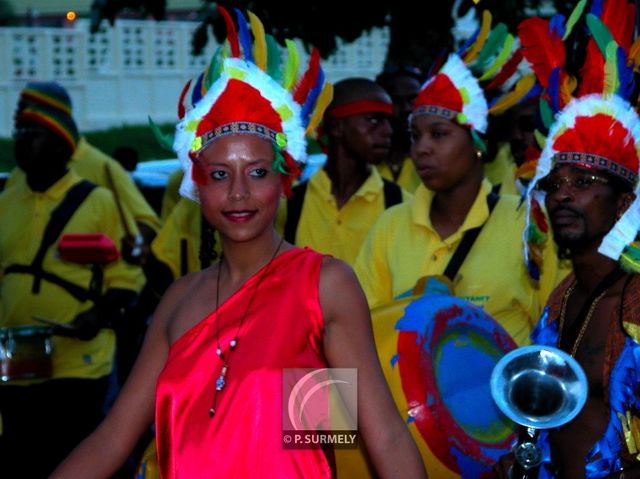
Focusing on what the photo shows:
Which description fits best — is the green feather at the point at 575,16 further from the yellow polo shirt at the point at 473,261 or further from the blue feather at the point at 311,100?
the blue feather at the point at 311,100

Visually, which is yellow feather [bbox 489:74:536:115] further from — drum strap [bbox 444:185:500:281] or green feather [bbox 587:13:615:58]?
green feather [bbox 587:13:615:58]

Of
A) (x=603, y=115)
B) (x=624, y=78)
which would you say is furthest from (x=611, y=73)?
(x=603, y=115)

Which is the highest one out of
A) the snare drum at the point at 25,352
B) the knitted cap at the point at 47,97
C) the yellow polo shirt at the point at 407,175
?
the knitted cap at the point at 47,97

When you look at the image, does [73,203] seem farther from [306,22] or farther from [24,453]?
[306,22]

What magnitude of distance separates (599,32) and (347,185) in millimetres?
2825

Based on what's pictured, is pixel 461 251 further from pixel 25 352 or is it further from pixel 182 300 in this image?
pixel 25 352

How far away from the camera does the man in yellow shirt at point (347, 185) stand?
7.07m

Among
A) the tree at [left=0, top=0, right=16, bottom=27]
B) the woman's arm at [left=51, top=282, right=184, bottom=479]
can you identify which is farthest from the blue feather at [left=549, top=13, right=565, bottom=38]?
the tree at [left=0, top=0, right=16, bottom=27]

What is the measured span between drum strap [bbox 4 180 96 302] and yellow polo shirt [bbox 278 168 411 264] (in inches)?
46.5

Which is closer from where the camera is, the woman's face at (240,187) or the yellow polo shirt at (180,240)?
the woman's face at (240,187)

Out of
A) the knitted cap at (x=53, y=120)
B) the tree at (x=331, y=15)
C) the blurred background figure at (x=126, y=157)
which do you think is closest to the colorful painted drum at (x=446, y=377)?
the knitted cap at (x=53, y=120)

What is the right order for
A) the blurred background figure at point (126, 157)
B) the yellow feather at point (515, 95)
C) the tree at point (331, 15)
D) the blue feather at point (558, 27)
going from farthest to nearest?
the blurred background figure at point (126, 157), the tree at point (331, 15), the yellow feather at point (515, 95), the blue feather at point (558, 27)

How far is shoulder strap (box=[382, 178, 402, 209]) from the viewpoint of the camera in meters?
7.23

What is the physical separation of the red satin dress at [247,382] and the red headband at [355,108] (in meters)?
3.95
